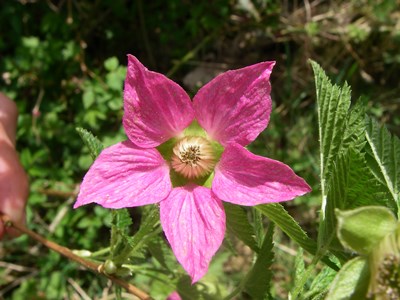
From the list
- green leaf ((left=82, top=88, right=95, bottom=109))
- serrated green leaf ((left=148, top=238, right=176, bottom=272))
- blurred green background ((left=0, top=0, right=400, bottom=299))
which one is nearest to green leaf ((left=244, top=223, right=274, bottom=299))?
serrated green leaf ((left=148, top=238, right=176, bottom=272))

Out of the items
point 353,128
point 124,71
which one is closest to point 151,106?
point 353,128

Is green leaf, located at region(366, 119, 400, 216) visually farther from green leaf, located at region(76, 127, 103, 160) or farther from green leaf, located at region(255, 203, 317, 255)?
green leaf, located at region(76, 127, 103, 160)

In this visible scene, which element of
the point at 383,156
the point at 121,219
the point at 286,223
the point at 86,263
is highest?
the point at 383,156

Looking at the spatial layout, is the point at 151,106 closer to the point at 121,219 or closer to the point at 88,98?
the point at 121,219

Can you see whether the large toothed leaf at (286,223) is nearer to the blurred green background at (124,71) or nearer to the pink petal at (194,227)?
the pink petal at (194,227)

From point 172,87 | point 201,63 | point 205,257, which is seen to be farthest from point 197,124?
point 201,63

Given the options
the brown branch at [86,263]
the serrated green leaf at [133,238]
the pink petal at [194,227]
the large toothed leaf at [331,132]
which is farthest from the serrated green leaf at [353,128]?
the brown branch at [86,263]

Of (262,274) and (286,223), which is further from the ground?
(286,223)
